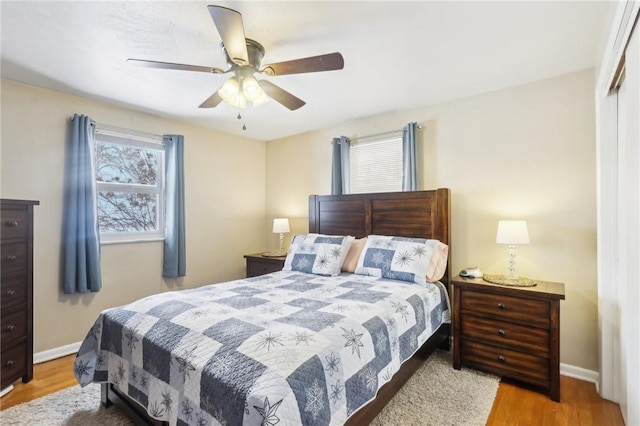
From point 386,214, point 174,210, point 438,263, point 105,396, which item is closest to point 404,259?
point 438,263

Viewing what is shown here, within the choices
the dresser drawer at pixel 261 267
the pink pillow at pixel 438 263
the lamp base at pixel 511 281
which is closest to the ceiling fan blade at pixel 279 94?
the pink pillow at pixel 438 263

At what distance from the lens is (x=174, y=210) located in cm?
355

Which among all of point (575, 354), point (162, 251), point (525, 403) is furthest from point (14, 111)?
point (575, 354)

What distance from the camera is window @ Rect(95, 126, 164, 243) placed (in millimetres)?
3214

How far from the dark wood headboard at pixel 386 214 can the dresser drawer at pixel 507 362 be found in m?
0.66

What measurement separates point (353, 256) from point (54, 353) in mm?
2957

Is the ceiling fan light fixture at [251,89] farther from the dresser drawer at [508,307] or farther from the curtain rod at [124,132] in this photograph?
the dresser drawer at [508,307]

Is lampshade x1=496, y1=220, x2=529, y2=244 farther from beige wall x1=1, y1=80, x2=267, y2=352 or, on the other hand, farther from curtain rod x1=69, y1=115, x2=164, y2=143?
curtain rod x1=69, y1=115, x2=164, y2=143

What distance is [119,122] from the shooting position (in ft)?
10.7

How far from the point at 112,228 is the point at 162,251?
1.87ft

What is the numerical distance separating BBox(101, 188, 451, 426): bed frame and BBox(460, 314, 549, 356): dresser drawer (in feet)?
1.10

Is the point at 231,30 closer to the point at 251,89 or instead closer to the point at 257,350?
the point at 251,89

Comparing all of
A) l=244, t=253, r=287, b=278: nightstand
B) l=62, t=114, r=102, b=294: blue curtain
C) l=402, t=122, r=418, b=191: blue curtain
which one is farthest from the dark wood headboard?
l=62, t=114, r=102, b=294: blue curtain

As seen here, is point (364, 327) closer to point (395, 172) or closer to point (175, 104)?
point (395, 172)
